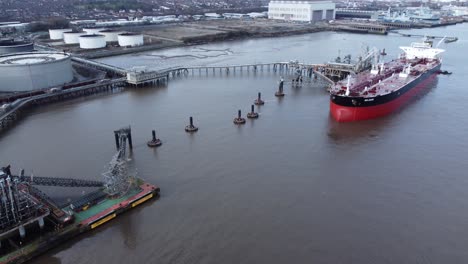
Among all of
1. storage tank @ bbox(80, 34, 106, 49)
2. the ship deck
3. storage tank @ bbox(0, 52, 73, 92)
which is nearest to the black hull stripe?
the ship deck

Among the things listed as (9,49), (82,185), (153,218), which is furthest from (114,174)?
(9,49)

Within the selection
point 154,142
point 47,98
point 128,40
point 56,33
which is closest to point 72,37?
point 56,33

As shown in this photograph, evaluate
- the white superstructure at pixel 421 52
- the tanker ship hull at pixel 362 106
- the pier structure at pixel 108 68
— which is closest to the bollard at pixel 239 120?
the tanker ship hull at pixel 362 106

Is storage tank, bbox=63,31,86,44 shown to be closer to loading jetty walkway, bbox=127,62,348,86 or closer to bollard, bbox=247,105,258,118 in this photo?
loading jetty walkway, bbox=127,62,348,86

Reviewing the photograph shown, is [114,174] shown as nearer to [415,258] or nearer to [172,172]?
[172,172]

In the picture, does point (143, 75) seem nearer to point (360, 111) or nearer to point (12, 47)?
point (12, 47)

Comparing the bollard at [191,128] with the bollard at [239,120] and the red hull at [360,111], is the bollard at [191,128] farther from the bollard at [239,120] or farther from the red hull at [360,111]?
the red hull at [360,111]

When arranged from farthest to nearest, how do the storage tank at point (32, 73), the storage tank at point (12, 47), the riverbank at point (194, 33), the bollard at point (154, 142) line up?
the riverbank at point (194, 33), the storage tank at point (12, 47), the storage tank at point (32, 73), the bollard at point (154, 142)
